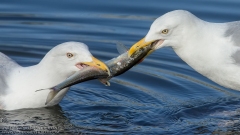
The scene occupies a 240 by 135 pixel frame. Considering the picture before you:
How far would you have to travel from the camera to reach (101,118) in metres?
9.72

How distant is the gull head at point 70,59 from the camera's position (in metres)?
9.12

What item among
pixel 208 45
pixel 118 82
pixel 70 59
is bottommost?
pixel 118 82

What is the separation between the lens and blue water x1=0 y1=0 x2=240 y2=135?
9.59 m

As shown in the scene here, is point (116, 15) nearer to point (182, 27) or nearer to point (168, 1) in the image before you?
point (168, 1)

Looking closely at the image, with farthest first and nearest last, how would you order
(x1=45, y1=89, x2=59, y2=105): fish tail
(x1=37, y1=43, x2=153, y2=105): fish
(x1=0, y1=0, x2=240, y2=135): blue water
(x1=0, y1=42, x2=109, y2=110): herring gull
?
(x1=0, y1=0, x2=240, y2=135): blue water < (x1=0, y1=42, x2=109, y2=110): herring gull < (x1=45, y1=89, x2=59, y2=105): fish tail < (x1=37, y1=43, x2=153, y2=105): fish

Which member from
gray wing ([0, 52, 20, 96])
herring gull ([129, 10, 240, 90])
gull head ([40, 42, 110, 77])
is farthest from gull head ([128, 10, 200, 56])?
gray wing ([0, 52, 20, 96])

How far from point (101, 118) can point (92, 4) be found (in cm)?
517

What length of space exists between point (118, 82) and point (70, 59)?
1.92 m

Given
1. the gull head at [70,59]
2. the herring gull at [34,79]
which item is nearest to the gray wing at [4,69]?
the herring gull at [34,79]

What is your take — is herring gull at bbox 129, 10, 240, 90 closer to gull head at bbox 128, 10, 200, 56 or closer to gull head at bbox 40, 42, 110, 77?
gull head at bbox 128, 10, 200, 56

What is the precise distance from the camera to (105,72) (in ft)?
29.7

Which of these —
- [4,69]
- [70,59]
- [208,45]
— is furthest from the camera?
[4,69]

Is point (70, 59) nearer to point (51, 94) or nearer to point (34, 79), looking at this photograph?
point (51, 94)

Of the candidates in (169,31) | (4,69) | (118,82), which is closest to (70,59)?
(4,69)
